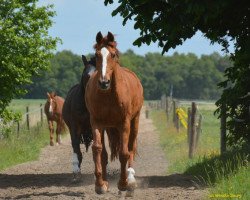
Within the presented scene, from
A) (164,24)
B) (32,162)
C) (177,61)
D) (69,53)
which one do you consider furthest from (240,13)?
(177,61)

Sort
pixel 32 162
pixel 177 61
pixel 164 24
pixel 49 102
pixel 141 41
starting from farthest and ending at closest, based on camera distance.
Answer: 1. pixel 177 61
2. pixel 49 102
3. pixel 32 162
4. pixel 141 41
5. pixel 164 24

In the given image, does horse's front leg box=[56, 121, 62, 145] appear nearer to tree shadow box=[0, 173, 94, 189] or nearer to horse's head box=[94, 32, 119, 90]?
tree shadow box=[0, 173, 94, 189]

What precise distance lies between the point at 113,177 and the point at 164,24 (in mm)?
4335

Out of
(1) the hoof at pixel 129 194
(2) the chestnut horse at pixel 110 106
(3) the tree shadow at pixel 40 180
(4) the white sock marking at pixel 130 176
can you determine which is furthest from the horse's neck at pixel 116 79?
(3) the tree shadow at pixel 40 180

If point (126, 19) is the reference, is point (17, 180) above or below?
below

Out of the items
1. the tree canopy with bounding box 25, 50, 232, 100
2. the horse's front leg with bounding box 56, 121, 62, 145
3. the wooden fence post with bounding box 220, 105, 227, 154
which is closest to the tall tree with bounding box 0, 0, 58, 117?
the wooden fence post with bounding box 220, 105, 227, 154

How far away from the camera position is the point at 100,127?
938 centimetres

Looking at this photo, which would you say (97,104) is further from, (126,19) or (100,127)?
(126,19)

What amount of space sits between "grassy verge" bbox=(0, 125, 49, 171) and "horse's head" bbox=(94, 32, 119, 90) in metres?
6.56

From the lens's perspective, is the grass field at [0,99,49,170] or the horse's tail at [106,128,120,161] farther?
the grass field at [0,99,49,170]

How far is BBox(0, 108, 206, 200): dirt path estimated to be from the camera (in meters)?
9.42

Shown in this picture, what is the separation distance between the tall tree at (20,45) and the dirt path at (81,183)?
6.91 feet

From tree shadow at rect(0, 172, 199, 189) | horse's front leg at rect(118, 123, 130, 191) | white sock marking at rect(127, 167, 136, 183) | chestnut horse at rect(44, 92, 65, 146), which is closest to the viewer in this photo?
horse's front leg at rect(118, 123, 130, 191)

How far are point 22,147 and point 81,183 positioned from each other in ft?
27.4
